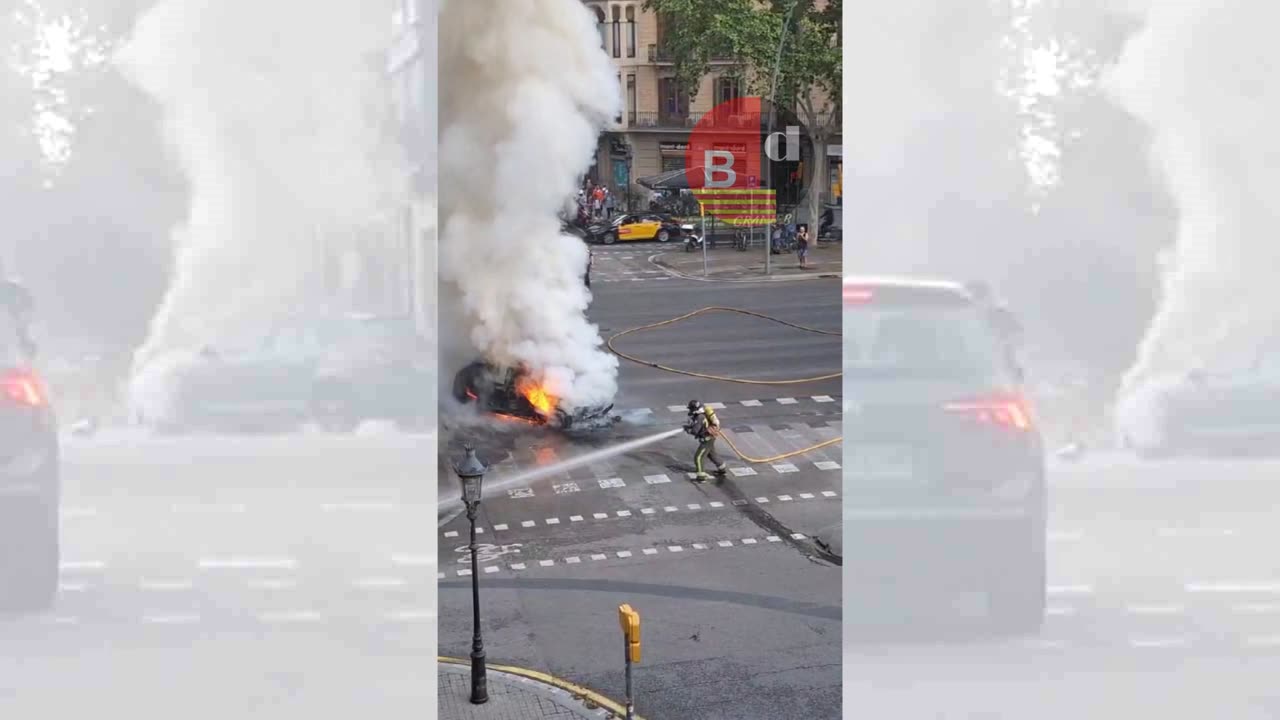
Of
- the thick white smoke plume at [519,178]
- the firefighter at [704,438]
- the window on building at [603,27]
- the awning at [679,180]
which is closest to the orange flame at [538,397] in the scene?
the thick white smoke plume at [519,178]

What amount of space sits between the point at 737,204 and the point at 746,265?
3.61 m

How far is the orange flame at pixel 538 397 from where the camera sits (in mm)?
13977

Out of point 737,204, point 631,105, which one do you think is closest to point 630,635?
point 737,204

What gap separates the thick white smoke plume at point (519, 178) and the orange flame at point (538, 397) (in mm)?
137

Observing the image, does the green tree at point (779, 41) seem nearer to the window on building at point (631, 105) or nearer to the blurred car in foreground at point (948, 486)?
the window on building at point (631, 105)

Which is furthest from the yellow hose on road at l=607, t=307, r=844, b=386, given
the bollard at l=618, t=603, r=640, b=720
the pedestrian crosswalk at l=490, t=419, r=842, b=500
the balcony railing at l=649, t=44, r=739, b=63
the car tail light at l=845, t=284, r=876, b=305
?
the balcony railing at l=649, t=44, r=739, b=63

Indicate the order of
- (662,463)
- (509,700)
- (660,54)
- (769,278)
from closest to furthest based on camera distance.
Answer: (509,700)
(662,463)
(769,278)
(660,54)

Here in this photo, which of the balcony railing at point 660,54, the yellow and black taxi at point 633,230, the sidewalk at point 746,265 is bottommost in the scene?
the sidewalk at point 746,265

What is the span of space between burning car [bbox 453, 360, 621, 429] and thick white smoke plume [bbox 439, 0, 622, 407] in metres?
0.13

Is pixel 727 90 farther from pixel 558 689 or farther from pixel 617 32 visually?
pixel 558 689

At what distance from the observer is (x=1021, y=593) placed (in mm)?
3961

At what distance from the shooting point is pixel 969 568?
12.9 ft

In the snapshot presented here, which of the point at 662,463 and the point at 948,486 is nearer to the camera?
the point at 948,486

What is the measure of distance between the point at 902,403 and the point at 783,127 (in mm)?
32918
